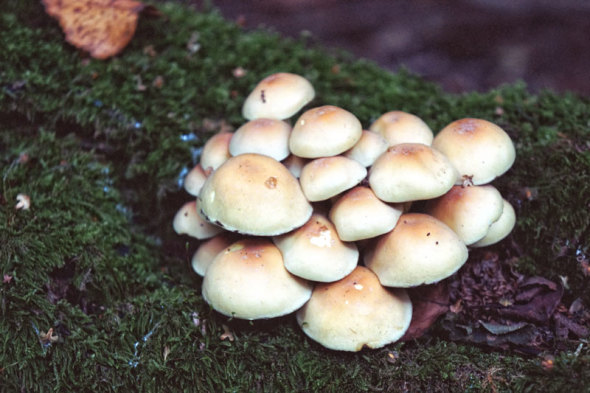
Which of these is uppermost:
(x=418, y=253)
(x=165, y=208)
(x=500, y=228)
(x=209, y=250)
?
(x=418, y=253)

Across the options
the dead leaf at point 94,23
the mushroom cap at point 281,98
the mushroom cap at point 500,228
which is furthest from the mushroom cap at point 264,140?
the dead leaf at point 94,23

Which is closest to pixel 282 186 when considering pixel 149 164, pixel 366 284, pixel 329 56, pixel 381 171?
pixel 381 171

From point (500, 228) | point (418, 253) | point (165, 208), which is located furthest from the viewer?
point (165, 208)

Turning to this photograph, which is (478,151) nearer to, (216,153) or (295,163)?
(295,163)

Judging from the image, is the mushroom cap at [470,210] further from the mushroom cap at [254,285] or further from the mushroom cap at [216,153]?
the mushroom cap at [216,153]

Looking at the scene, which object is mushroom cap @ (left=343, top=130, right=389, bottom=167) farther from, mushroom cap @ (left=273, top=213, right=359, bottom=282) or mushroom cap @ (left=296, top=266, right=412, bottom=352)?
mushroom cap @ (left=296, top=266, right=412, bottom=352)

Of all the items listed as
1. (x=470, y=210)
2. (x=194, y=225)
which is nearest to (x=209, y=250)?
(x=194, y=225)

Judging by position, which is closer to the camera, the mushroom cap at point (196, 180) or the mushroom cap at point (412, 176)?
the mushroom cap at point (412, 176)

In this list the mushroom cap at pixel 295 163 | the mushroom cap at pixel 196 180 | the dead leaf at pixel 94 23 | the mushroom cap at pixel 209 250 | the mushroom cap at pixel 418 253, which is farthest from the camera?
the dead leaf at pixel 94 23
